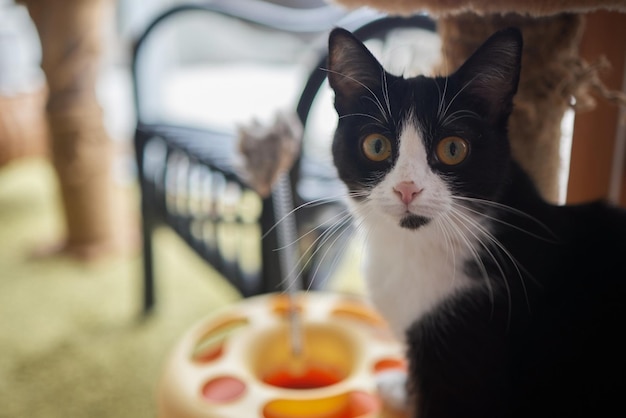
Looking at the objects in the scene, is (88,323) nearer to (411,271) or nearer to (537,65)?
(411,271)

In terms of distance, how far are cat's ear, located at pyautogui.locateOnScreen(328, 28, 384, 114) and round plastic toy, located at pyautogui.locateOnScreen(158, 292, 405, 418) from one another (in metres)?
0.35

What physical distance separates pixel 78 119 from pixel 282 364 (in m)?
1.12

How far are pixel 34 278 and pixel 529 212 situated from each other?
151 cm

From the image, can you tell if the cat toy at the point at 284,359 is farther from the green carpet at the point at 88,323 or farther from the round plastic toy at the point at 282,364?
Result: the green carpet at the point at 88,323

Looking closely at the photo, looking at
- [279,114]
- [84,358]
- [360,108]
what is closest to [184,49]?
[84,358]

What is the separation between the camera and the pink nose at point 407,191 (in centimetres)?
51

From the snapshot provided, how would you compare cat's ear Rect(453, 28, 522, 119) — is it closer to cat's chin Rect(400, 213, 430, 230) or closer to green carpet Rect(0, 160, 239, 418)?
cat's chin Rect(400, 213, 430, 230)

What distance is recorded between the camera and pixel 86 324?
1.38 metres

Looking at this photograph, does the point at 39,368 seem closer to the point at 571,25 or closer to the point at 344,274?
the point at 344,274

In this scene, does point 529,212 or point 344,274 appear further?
point 344,274

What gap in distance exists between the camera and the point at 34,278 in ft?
5.30

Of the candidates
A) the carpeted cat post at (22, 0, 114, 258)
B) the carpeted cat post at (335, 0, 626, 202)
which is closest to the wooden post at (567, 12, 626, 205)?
the carpeted cat post at (335, 0, 626, 202)

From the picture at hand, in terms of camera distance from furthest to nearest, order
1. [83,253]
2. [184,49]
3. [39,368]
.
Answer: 1. [184,49]
2. [83,253]
3. [39,368]

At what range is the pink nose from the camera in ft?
1.67
